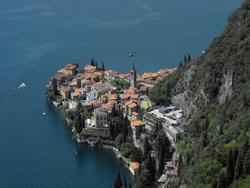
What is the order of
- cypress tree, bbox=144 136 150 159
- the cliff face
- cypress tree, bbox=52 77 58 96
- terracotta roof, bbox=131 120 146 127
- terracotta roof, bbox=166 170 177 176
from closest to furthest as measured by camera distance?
terracotta roof, bbox=166 170 177 176 < the cliff face < cypress tree, bbox=144 136 150 159 < terracotta roof, bbox=131 120 146 127 < cypress tree, bbox=52 77 58 96

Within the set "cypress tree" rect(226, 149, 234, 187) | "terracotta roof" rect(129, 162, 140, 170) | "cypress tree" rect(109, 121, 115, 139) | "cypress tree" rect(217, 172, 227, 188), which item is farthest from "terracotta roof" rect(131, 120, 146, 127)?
"cypress tree" rect(217, 172, 227, 188)

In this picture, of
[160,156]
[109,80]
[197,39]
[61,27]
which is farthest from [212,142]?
[61,27]

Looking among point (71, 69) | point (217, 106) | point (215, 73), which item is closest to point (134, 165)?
point (217, 106)

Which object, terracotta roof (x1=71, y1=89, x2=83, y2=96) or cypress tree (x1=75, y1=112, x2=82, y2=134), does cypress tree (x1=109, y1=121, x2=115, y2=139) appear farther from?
terracotta roof (x1=71, y1=89, x2=83, y2=96)

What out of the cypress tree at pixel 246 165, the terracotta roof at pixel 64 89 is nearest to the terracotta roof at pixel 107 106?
the terracotta roof at pixel 64 89

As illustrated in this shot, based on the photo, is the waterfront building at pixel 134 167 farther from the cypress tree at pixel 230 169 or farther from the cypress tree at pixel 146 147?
the cypress tree at pixel 230 169
